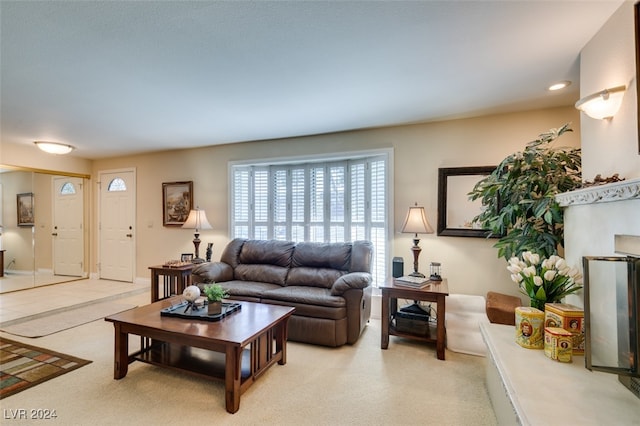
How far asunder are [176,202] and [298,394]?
4077mm

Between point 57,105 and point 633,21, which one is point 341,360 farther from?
point 57,105

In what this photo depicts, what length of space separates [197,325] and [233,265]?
→ 177 centimetres

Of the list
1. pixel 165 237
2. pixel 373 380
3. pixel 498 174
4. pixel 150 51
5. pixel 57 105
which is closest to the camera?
pixel 150 51

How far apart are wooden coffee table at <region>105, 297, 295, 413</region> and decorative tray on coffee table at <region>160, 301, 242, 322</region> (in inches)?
1.4

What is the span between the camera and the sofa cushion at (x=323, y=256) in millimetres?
3518

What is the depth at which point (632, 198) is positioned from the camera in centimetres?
141

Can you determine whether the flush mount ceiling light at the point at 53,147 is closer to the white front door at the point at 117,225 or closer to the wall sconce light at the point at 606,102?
the white front door at the point at 117,225

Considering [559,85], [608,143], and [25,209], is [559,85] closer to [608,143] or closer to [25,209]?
[608,143]

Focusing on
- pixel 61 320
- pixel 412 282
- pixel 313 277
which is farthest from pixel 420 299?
pixel 61 320

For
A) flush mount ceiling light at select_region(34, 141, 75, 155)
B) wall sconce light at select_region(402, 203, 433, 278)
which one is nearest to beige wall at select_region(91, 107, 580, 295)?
wall sconce light at select_region(402, 203, 433, 278)

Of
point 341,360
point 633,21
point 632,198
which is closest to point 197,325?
point 341,360

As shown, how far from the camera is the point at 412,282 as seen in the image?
2.91 meters

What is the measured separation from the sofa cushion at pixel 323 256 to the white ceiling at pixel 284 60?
1575 mm

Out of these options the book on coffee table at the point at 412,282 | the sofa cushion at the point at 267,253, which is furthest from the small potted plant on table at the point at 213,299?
the book on coffee table at the point at 412,282
